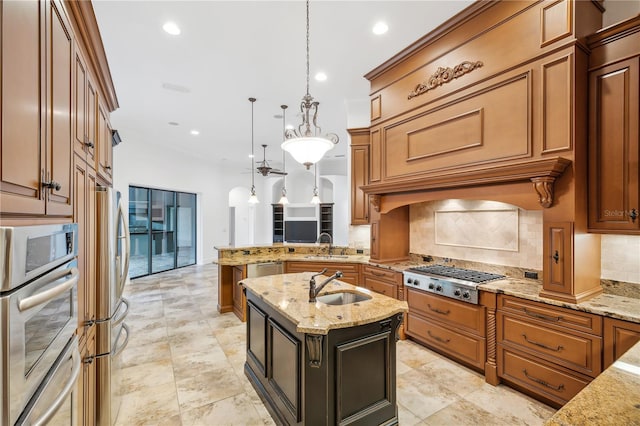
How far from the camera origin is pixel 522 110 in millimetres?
2529

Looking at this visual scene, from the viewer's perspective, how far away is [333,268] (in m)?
4.48

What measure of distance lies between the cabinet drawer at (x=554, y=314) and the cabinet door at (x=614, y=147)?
69 cm

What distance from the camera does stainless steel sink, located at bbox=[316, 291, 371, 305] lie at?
2400 mm

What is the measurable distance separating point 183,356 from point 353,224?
2.91m

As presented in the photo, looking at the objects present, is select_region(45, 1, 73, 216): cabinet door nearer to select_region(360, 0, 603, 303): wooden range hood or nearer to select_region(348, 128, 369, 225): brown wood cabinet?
select_region(360, 0, 603, 303): wooden range hood

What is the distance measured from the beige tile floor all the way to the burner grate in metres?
0.92

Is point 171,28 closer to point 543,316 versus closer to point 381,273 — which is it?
point 381,273

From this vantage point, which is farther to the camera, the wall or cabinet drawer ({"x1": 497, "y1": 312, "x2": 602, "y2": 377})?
the wall

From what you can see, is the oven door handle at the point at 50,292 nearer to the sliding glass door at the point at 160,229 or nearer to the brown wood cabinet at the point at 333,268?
the brown wood cabinet at the point at 333,268

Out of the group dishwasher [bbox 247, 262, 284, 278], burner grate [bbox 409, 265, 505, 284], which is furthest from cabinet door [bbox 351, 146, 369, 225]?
dishwasher [bbox 247, 262, 284, 278]

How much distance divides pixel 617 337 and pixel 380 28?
326 centimetres

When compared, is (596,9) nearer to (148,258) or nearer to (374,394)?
(374,394)

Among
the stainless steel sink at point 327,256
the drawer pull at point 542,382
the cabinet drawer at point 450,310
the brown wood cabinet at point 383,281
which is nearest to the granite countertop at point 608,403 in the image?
the drawer pull at point 542,382

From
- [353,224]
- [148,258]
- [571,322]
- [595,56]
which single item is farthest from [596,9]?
[148,258]
